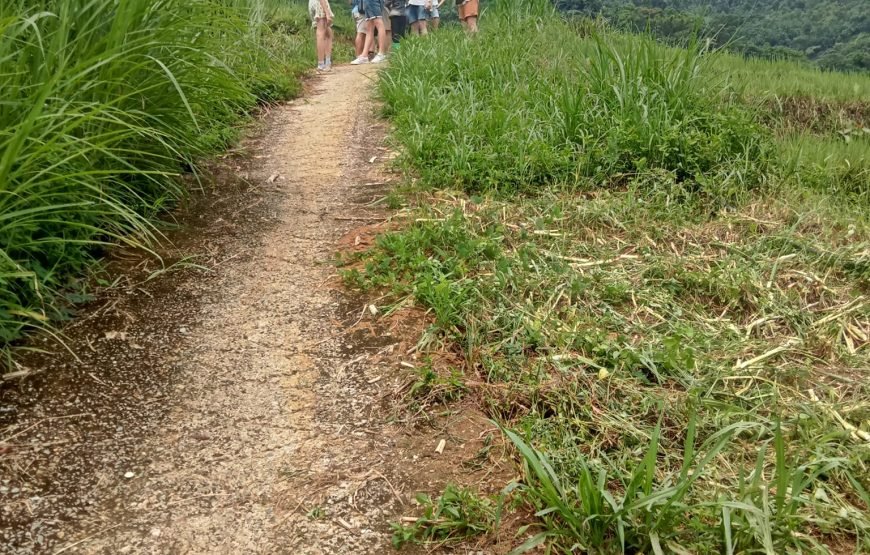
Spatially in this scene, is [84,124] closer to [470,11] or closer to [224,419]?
[224,419]

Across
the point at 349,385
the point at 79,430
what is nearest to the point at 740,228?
the point at 349,385

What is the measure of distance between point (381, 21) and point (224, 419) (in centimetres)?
685

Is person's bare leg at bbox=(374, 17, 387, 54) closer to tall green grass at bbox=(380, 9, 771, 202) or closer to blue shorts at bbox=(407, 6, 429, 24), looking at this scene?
blue shorts at bbox=(407, 6, 429, 24)

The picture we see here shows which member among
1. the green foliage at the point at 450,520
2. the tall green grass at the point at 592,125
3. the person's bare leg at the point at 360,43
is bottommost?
the green foliage at the point at 450,520

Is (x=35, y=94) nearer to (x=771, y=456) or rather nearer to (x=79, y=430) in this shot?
(x=79, y=430)

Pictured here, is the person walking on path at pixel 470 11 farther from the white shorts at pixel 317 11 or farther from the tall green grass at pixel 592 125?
the tall green grass at pixel 592 125

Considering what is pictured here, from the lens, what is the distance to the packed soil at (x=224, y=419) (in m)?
1.80

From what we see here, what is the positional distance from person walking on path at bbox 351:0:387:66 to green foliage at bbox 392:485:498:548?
681 cm

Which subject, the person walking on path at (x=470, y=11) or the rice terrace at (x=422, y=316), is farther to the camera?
the person walking on path at (x=470, y=11)

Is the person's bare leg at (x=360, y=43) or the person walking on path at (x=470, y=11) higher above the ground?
the person walking on path at (x=470, y=11)

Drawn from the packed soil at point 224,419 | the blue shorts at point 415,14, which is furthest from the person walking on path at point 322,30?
the packed soil at point 224,419

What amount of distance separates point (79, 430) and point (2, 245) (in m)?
0.70

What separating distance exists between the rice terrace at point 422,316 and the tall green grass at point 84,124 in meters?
0.02

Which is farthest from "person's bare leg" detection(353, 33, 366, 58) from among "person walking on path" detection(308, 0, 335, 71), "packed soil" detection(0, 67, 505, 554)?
"packed soil" detection(0, 67, 505, 554)
